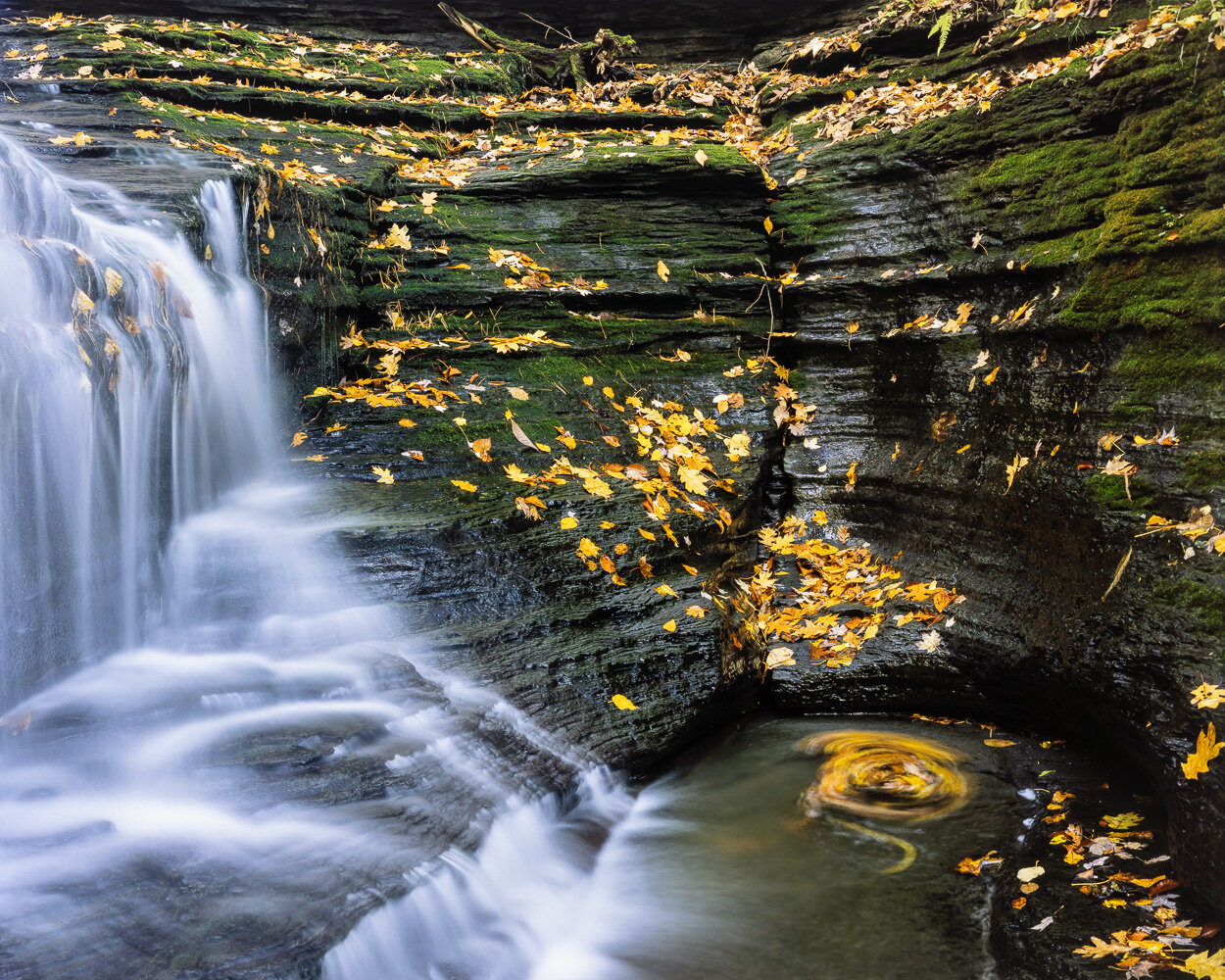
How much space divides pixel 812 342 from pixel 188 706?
4783mm

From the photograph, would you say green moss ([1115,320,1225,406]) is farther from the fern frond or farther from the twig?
the twig

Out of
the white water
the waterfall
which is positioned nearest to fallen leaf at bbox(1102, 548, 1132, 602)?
the white water

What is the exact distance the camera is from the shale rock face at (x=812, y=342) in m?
3.51

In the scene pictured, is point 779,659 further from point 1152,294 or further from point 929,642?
point 1152,294

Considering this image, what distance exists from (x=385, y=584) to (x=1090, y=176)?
4717 millimetres

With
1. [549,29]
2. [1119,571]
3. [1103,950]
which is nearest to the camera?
[1103,950]

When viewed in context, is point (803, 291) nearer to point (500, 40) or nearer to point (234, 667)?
point (234, 667)

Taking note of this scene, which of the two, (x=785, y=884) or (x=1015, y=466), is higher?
(x=1015, y=466)

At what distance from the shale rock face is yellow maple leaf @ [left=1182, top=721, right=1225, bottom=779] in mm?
58

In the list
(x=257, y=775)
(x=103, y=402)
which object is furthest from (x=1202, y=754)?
(x=103, y=402)

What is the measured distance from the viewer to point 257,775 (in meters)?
2.71

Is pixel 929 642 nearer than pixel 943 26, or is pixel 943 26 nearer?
pixel 929 642

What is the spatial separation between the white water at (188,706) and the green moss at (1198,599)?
8.62ft

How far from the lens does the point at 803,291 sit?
582 centimetres
